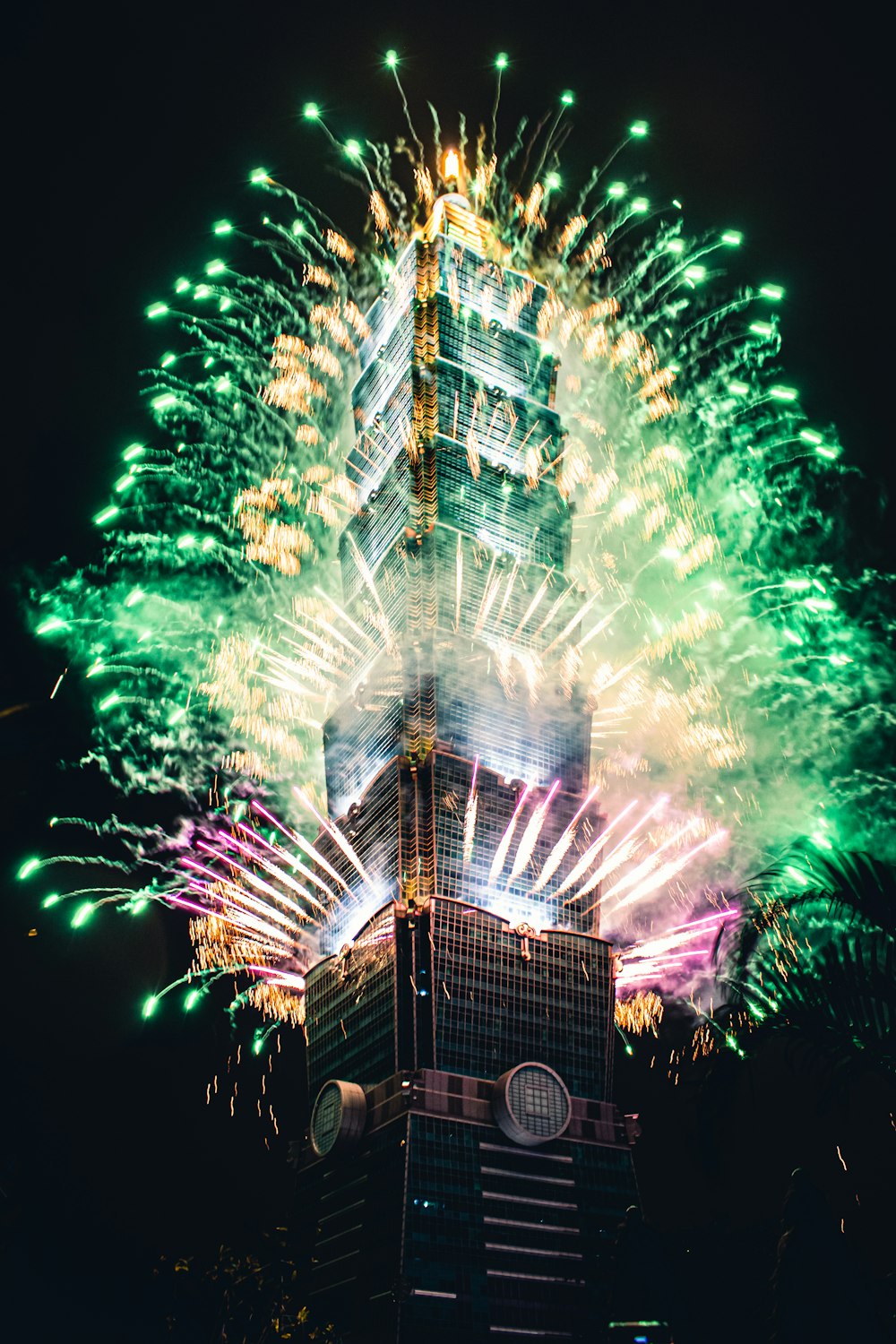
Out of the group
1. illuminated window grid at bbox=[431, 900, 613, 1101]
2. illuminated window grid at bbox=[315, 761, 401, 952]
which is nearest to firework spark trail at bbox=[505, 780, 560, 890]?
illuminated window grid at bbox=[431, 900, 613, 1101]

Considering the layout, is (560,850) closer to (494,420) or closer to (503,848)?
(503,848)

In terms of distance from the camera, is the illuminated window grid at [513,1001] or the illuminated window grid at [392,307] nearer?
the illuminated window grid at [513,1001]

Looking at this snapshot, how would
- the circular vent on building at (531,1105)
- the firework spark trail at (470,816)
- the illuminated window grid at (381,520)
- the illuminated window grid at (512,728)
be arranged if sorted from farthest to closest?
the illuminated window grid at (381,520) → the illuminated window grid at (512,728) → the firework spark trail at (470,816) → the circular vent on building at (531,1105)

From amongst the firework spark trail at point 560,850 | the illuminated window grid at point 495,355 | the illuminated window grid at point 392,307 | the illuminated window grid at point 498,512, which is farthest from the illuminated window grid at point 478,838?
the illuminated window grid at point 392,307

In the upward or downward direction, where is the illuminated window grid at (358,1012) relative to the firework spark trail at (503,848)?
downward

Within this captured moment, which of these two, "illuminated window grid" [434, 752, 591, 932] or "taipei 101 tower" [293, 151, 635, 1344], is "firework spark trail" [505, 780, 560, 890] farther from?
"illuminated window grid" [434, 752, 591, 932]

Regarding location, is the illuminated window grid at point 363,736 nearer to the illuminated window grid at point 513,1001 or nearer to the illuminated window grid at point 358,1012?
the illuminated window grid at point 358,1012

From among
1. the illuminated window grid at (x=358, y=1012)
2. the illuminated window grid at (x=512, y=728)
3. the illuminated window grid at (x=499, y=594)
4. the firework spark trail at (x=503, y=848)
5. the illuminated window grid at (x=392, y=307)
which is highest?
the illuminated window grid at (x=392, y=307)

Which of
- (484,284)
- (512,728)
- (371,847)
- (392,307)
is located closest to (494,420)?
(484,284)

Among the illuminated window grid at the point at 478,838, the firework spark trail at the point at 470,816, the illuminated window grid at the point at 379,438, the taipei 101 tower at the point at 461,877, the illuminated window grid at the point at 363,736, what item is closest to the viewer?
the taipei 101 tower at the point at 461,877
